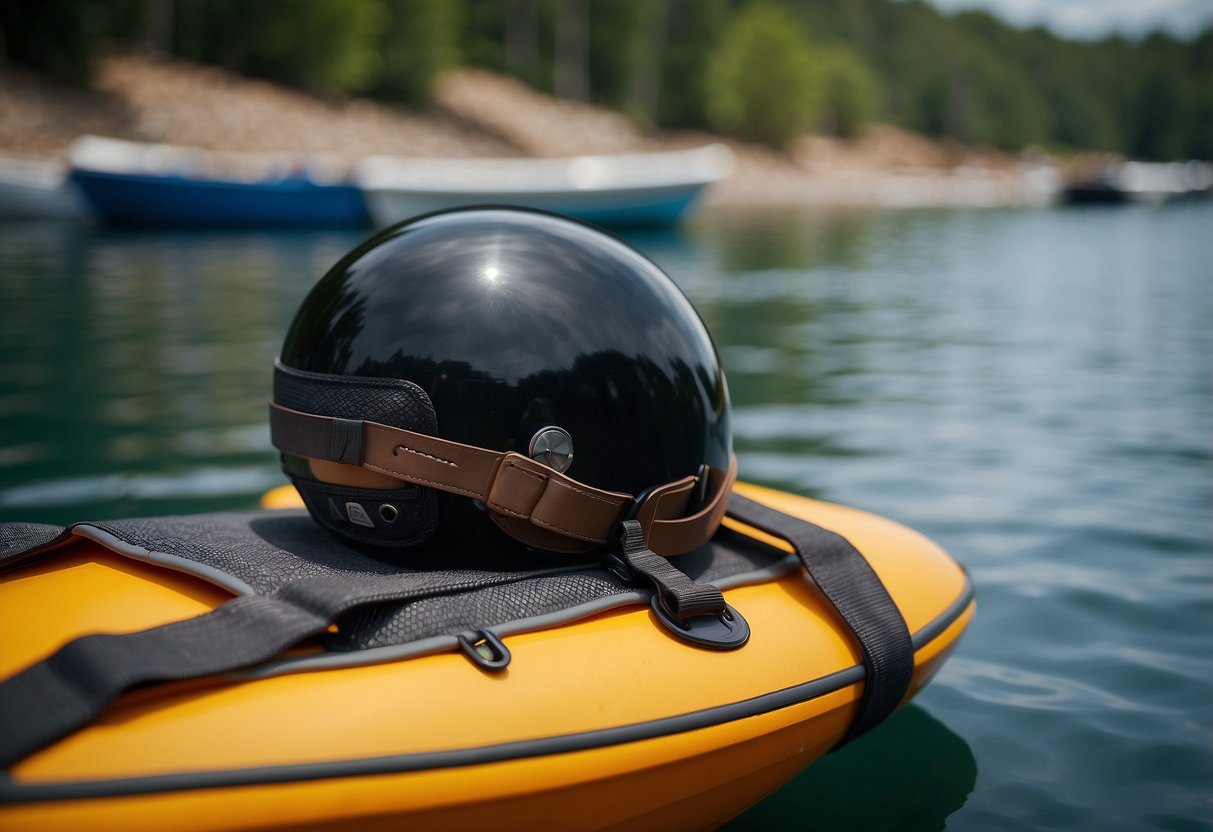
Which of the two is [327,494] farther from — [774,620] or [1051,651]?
[1051,651]

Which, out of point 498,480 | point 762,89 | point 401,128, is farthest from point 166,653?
point 762,89

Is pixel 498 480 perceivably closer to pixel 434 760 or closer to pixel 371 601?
pixel 371 601

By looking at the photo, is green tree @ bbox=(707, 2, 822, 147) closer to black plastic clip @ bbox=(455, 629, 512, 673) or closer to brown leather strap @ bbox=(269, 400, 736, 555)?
brown leather strap @ bbox=(269, 400, 736, 555)

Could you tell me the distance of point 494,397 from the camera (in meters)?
2.41

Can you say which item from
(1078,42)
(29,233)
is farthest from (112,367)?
(1078,42)

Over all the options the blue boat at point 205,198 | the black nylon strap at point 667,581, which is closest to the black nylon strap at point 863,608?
the black nylon strap at point 667,581

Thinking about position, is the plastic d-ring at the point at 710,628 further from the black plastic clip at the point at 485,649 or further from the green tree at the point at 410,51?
the green tree at the point at 410,51

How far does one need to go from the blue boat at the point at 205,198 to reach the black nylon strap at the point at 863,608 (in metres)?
19.4

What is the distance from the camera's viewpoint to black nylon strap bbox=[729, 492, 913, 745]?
8.22ft

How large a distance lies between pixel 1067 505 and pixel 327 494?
4.09m

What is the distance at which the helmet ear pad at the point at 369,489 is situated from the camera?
2.41 meters

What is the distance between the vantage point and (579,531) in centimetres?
247

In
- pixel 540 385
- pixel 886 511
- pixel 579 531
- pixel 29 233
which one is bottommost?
pixel 29 233

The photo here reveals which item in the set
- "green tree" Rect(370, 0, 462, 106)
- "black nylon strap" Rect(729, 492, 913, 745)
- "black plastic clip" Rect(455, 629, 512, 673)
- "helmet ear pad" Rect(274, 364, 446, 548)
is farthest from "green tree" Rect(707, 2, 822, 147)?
"black plastic clip" Rect(455, 629, 512, 673)
